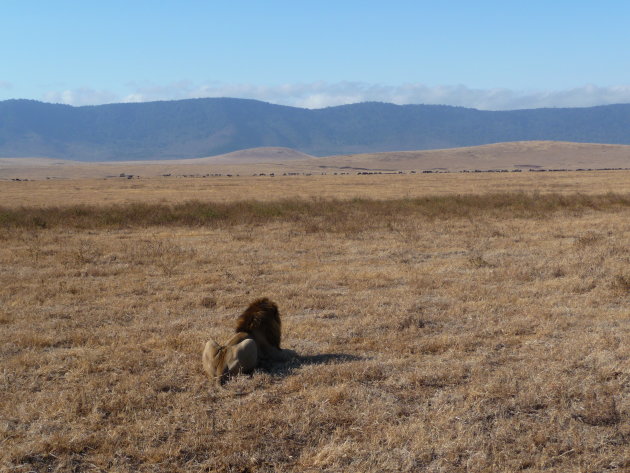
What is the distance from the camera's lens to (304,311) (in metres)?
9.64

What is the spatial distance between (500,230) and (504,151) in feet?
459

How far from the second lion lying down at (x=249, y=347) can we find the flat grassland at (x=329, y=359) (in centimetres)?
17

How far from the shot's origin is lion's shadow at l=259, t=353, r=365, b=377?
680cm

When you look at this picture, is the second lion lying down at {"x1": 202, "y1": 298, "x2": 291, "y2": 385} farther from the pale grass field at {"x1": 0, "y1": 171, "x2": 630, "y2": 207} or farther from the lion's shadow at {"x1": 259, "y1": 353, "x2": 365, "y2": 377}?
the pale grass field at {"x1": 0, "y1": 171, "x2": 630, "y2": 207}

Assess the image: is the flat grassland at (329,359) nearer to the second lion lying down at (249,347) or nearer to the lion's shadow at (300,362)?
the lion's shadow at (300,362)

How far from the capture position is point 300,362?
23.4 feet

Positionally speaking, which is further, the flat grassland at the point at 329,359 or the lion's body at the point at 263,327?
the lion's body at the point at 263,327

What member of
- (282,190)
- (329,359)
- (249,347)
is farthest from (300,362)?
(282,190)

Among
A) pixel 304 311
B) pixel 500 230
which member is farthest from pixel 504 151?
pixel 304 311

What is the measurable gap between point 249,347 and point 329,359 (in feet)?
3.64

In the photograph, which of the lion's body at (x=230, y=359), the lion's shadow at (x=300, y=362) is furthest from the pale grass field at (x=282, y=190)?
the lion's body at (x=230, y=359)

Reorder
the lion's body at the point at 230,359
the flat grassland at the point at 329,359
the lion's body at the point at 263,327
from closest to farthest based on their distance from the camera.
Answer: the flat grassland at the point at 329,359 < the lion's body at the point at 230,359 < the lion's body at the point at 263,327

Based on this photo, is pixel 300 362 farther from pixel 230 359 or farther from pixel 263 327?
pixel 230 359

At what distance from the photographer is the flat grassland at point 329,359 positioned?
5.03 metres
